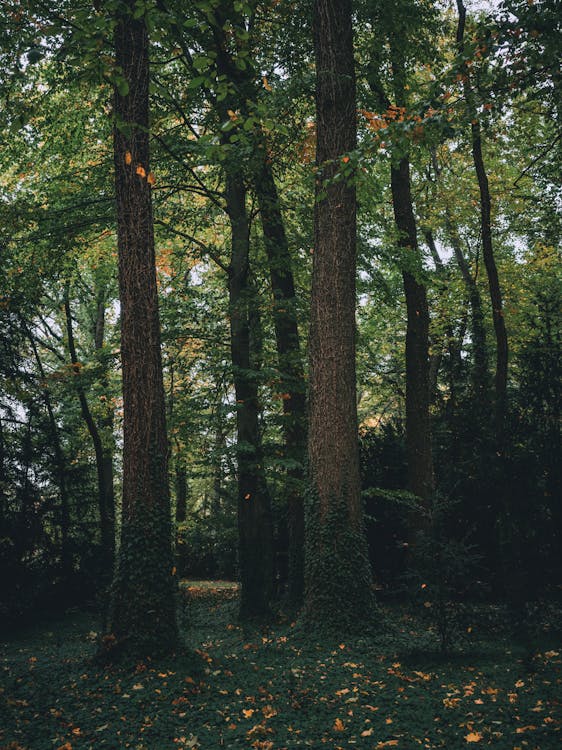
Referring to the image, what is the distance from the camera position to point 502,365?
1144cm

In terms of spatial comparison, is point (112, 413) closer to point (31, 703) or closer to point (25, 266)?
point (25, 266)

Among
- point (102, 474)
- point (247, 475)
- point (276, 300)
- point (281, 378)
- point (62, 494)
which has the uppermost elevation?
point (276, 300)

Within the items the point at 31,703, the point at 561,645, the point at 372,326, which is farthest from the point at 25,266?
the point at 372,326

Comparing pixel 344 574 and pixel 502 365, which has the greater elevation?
pixel 502 365

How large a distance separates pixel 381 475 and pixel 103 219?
8013 millimetres

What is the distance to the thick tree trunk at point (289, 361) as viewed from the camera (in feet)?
34.4

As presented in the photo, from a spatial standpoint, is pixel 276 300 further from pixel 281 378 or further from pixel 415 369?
pixel 415 369

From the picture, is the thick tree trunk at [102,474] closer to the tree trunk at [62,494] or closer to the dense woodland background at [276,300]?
the dense woodland background at [276,300]

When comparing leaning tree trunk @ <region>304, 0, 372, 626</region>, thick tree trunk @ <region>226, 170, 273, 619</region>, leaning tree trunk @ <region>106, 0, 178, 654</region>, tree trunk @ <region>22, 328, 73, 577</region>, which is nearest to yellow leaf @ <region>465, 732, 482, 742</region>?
leaning tree trunk @ <region>304, 0, 372, 626</region>

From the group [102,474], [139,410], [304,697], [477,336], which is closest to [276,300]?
[139,410]

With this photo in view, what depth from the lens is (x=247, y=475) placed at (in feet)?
33.5

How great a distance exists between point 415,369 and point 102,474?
33.3ft

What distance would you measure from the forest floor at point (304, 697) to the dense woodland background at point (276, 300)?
54 centimetres

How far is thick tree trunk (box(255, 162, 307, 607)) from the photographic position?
10.5 m
